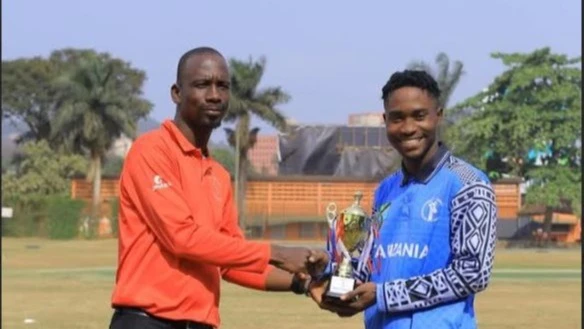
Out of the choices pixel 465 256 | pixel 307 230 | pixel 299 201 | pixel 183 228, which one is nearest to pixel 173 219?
pixel 183 228

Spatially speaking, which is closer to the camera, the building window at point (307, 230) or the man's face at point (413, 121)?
the man's face at point (413, 121)

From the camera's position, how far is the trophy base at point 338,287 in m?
5.09

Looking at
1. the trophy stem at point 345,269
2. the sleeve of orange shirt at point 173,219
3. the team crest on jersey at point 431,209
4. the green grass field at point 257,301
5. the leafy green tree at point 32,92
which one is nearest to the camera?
the team crest on jersey at point 431,209

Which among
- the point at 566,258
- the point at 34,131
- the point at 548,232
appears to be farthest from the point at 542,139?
the point at 34,131

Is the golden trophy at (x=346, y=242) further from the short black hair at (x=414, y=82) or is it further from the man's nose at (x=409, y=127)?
the short black hair at (x=414, y=82)

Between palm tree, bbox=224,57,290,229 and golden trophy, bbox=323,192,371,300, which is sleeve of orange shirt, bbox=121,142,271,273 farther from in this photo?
palm tree, bbox=224,57,290,229

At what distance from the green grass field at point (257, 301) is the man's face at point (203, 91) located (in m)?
13.1

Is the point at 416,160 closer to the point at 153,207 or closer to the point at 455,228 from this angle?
the point at 455,228

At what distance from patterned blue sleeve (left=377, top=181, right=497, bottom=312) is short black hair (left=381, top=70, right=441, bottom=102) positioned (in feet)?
1.43

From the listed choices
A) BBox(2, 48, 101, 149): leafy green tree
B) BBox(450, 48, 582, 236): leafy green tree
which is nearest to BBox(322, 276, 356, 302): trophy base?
BBox(450, 48, 582, 236): leafy green tree

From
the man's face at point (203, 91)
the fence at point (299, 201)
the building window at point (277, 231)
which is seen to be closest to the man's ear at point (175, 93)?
the man's face at point (203, 91)

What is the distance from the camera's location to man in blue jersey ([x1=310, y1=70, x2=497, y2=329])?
4910mm

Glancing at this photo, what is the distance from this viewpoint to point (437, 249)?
16.4 ft

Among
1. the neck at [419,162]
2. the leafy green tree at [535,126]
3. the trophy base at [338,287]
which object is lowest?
the trophy base at [338,287]
